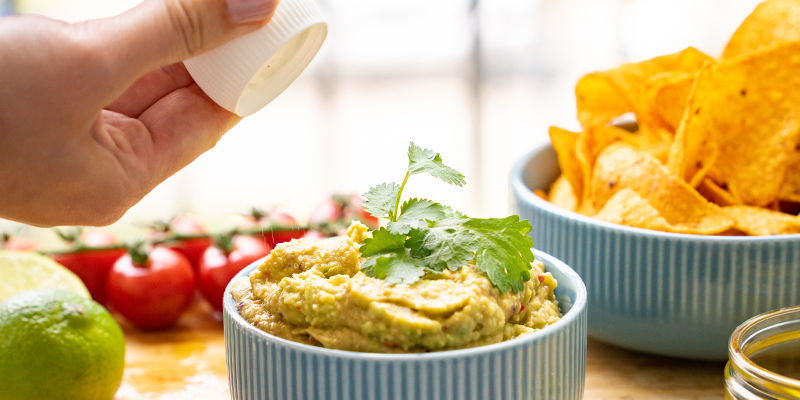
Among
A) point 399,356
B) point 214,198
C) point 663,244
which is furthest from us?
point 214,198

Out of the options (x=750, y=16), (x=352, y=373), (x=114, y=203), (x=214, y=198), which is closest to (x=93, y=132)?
(x=114, y=203)

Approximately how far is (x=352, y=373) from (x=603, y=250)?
526mm

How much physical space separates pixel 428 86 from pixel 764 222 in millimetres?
2647

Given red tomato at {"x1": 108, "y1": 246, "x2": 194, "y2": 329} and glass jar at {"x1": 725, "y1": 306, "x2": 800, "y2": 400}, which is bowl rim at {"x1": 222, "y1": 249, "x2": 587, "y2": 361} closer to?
glass jar at {"x1": 725, "y1": 306, "x2": 800, "y2": 400}

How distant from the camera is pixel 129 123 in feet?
3.56

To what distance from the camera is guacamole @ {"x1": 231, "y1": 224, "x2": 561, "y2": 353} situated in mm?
889

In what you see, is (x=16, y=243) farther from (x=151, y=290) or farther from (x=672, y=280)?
(x=672, y=280)

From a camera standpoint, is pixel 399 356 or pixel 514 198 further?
pixel 514 198

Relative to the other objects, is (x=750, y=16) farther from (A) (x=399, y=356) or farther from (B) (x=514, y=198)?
(A) (x=399, y=356)

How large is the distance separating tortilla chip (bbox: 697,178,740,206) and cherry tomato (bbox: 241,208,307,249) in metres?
0.70

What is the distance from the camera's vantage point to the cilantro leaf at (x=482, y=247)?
965 millimetres

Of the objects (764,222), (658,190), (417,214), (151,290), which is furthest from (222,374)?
(764,222)

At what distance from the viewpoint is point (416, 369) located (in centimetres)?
86

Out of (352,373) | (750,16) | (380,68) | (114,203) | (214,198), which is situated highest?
(750,16)
